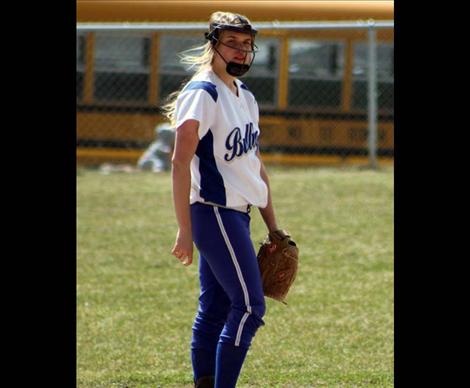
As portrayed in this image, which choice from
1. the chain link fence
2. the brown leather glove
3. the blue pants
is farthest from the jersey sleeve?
the chain link fence

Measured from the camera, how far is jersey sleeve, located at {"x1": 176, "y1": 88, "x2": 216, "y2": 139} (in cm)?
438

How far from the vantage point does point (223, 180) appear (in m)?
4.48

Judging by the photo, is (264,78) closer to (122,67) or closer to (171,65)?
(171,65)

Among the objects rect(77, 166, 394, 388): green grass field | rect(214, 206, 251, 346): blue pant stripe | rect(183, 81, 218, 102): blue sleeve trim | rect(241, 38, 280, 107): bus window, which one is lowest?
rect(77, 166, 394, 388): green grass field

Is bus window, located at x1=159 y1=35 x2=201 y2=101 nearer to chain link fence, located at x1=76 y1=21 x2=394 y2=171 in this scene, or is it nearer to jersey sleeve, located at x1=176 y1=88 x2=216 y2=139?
chain link fence, located at x1=76 y1=21 x2=394 y2=171

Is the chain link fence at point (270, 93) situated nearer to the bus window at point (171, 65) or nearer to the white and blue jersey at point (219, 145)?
the bus window at point (171, 65)

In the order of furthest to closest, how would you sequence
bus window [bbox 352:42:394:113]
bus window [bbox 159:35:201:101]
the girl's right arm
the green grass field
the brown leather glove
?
bus window [bbox 352:42:394:113], bus window [bbox 159:35:201:101], the green grass field, the brown leather glove, the girl's right arm

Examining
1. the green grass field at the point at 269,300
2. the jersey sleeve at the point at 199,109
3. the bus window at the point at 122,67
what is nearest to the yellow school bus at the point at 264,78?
the bus window at the point at 122,67

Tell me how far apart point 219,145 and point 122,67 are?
35.8 feet

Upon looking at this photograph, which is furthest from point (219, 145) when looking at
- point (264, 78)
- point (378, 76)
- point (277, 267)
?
point (378, 76)

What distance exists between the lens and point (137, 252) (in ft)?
30.9

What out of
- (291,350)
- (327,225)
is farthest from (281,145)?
(291,350)
